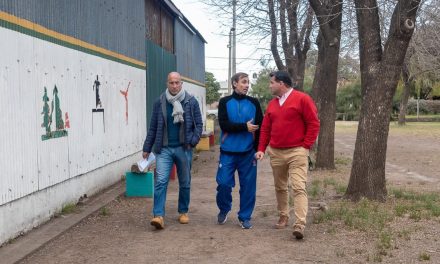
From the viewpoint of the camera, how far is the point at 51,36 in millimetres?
7922

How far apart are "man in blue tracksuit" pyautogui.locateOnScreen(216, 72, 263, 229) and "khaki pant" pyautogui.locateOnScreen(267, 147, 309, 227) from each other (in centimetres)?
31

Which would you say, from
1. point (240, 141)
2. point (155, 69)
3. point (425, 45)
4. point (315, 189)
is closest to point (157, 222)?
point (240, 141)

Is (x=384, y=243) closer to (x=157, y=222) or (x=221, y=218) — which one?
(x=221, y=218)

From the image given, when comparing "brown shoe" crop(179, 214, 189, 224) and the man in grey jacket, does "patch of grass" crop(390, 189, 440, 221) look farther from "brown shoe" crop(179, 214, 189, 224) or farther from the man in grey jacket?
the man in grey jacket

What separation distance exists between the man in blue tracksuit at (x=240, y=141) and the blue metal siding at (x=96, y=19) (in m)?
2.57

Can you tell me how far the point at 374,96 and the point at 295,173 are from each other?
2.59m

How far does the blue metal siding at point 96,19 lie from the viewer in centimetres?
730

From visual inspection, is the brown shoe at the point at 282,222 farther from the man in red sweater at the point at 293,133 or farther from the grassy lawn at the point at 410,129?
the grassy lawn at the point at 410,129

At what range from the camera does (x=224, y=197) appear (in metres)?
7.39

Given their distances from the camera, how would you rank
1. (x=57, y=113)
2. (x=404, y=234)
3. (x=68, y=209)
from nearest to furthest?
(x=404, y=234) → (x=57, y=113) → (x=68, y=209)

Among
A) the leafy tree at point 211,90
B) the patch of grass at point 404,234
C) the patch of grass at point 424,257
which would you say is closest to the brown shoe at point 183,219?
the patch of grass at point 404,234

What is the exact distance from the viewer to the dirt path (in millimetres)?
5988

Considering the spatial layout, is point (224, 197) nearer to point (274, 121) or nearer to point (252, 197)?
point (252, 197)

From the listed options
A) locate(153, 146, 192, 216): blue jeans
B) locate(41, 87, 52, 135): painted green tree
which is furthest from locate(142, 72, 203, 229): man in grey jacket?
locate(41, 87, 52, 135): painted green tree
